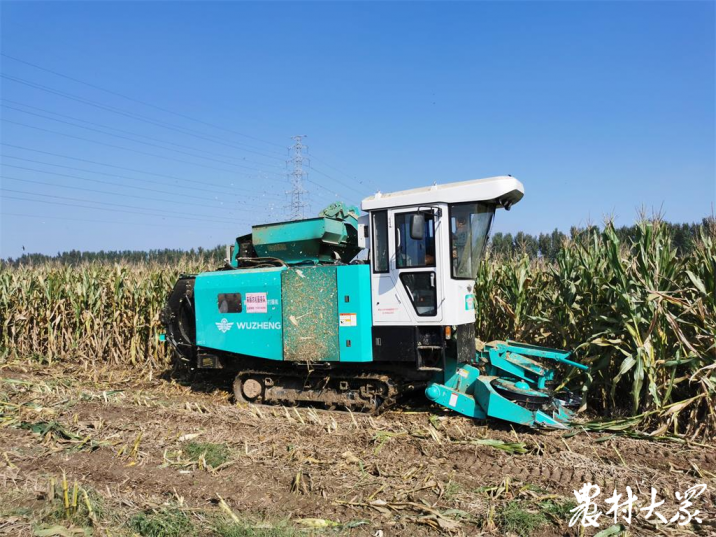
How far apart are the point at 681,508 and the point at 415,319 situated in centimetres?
345

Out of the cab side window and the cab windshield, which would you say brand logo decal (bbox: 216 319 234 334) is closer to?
the cab side window

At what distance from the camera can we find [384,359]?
719cm

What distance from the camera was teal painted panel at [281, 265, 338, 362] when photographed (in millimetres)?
7449

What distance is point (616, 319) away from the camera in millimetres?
6902

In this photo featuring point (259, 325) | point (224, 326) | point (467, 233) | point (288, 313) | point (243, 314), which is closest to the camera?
point (467, 233)

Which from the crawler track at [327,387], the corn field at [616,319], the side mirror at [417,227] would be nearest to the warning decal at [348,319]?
the crawler track at [327,387]

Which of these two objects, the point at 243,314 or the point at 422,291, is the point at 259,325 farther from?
the point at 422,291

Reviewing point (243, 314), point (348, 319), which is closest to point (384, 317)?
point (348, 319)

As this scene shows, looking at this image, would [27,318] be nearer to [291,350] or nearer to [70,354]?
[70,354]

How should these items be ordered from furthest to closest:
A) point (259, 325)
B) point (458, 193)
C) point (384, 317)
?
point (259, 325) → point (384, 317) → point (458, 193)

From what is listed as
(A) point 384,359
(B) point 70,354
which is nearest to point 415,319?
(A) point 384,359

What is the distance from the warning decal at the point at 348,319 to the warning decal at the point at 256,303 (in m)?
1.26

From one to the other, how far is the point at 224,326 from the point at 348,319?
221cm

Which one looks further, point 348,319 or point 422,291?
point 348,319
